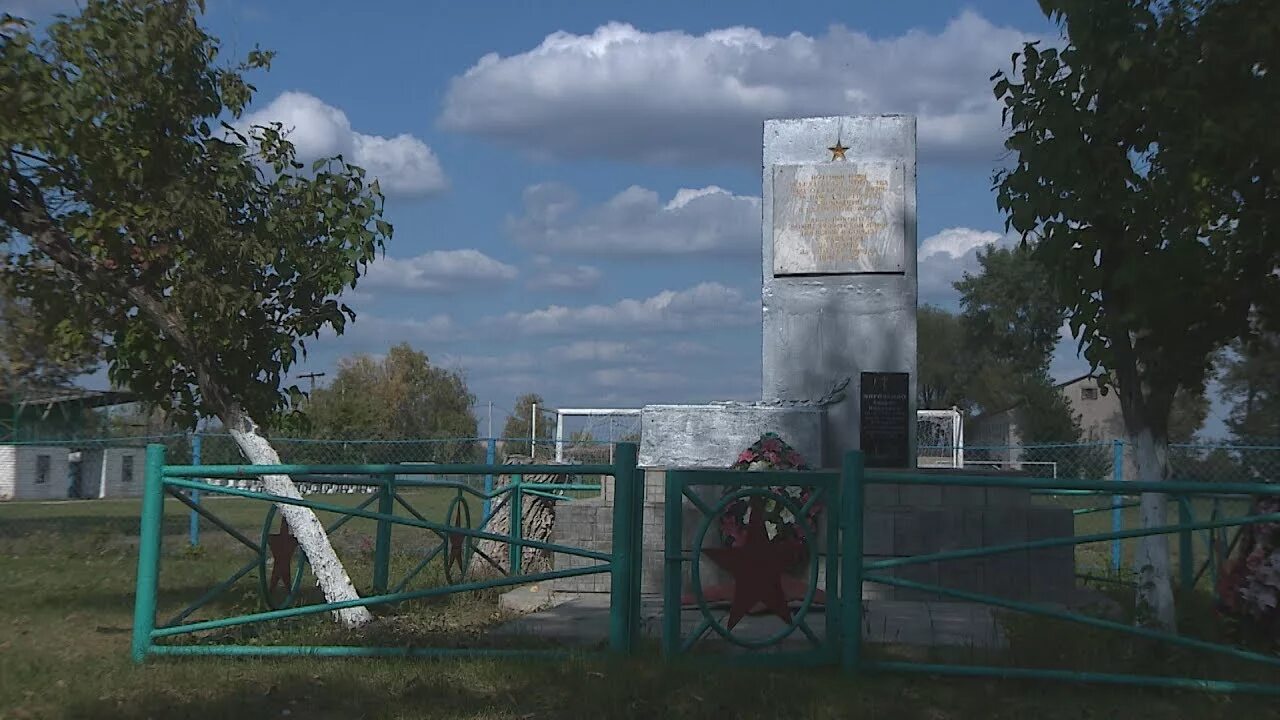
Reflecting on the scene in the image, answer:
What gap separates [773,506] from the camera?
31.3ft

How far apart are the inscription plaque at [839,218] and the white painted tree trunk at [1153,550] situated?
5.77 m

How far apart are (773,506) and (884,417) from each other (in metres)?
3.81

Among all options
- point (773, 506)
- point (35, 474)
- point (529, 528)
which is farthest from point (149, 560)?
point (35, 474)

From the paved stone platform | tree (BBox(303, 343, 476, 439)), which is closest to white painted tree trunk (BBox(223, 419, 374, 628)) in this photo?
the paved stone platform

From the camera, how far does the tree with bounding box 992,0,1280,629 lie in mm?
6832

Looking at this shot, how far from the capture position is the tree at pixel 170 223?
8.55 meters

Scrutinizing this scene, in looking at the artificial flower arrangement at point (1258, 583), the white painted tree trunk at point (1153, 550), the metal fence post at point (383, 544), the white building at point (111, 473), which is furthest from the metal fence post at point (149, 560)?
the white building at point (111, 473)

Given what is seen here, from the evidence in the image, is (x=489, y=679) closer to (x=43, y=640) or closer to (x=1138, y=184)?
(x=43, y=640)

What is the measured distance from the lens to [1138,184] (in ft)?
23.4

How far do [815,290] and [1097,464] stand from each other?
1960cm

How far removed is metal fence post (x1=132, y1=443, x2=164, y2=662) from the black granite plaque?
7.68 metres

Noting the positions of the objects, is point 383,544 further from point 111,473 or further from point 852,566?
point 111,473

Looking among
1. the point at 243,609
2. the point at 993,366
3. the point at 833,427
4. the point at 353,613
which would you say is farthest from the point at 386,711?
the point at 993,366

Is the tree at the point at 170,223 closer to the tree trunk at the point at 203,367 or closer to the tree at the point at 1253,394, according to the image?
the tree trunk at the point at 203,367
